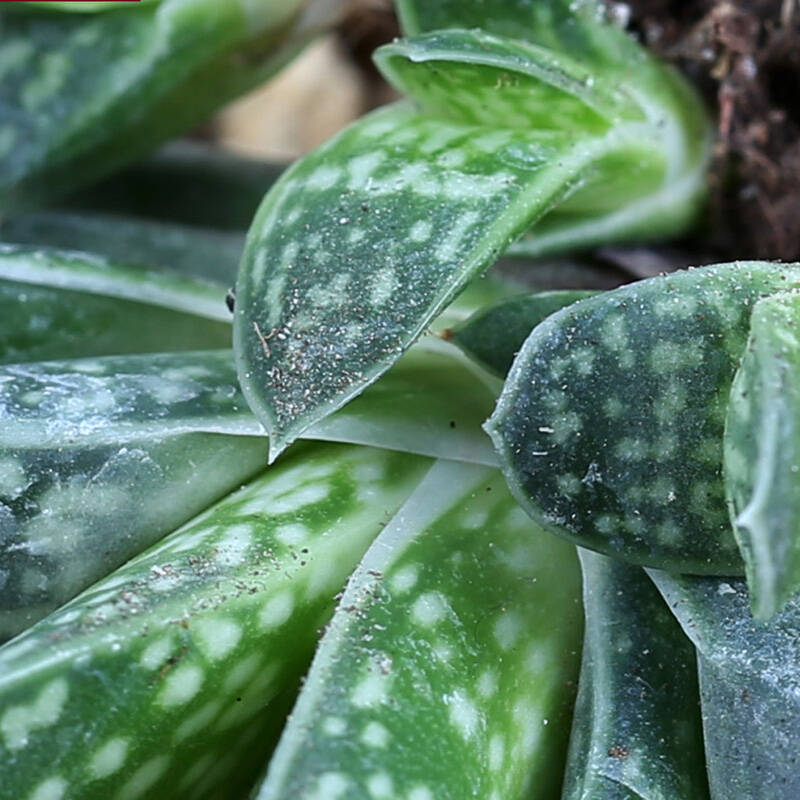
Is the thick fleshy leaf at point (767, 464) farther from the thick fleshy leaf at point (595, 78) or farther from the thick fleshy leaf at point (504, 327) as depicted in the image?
the thick fleshy leaf at point (595, 78)

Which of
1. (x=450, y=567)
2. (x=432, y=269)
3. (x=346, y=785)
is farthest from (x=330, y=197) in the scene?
(x=346, y=785)

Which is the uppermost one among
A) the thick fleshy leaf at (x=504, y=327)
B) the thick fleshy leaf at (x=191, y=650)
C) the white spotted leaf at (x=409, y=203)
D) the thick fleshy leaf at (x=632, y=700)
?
the white spotted leaf at (x=409, y=203)

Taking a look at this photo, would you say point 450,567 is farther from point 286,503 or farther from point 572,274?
point 572,274

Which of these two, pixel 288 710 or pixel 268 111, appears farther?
pixel 268 111

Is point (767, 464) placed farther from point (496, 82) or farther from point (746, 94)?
point (746, 94)

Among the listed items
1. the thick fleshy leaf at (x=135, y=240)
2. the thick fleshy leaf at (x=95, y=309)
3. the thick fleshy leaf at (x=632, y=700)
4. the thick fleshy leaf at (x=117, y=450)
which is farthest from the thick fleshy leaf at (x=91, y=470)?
the thick fleshy leaf at (x=135, y=240)

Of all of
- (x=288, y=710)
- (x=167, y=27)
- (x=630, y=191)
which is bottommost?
(x=288, y=710)
